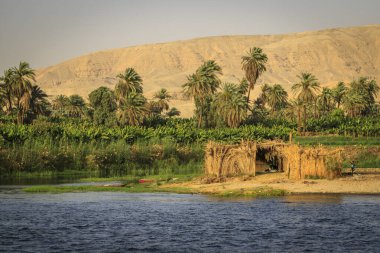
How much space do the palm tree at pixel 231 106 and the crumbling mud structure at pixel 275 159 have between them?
2213 inches

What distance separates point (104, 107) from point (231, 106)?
25.5 m

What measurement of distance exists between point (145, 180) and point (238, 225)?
2331 cm

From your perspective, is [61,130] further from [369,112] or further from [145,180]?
[369,112]

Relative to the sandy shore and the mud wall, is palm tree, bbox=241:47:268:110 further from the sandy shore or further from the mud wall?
the sandy shore

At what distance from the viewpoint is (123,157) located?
75125mm

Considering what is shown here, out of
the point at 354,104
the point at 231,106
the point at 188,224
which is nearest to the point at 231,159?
the point at 188,224

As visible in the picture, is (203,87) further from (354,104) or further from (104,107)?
(354,104)

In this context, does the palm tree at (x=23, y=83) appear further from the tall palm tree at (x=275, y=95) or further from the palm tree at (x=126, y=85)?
the tall palm tree at (x=275, y=95)

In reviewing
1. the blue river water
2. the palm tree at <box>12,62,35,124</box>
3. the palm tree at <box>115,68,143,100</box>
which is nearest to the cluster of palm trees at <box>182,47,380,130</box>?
the palm tree at <box>115,68,143,100</box>

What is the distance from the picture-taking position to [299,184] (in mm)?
48188

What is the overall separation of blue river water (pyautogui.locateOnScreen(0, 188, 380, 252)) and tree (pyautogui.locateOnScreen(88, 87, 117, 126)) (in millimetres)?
78824

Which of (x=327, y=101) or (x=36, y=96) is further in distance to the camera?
(x=327, y=101)

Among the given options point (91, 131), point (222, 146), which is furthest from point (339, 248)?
point (91, 131)

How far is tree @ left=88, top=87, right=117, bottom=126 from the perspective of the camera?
12450cm
